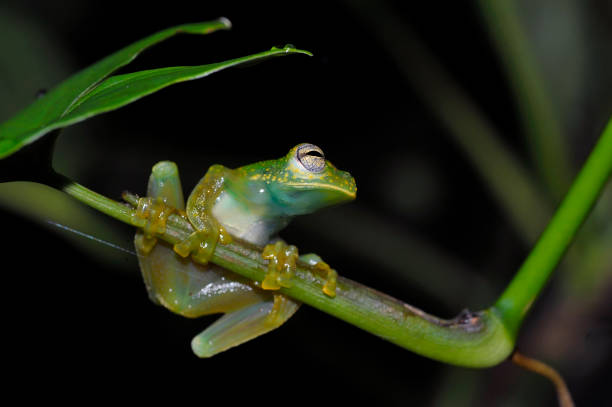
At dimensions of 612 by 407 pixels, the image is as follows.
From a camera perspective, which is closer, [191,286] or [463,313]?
[463,313]

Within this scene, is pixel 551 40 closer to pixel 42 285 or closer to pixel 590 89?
pixel 590 89

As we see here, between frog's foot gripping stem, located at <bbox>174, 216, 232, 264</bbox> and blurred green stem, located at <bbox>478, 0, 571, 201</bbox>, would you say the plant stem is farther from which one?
blurred green stem, located at <bbox>478, 0, 571, 201</bbox>

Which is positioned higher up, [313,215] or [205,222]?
[205,222]

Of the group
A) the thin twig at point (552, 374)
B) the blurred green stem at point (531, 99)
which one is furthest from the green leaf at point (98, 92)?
the blurred green stem at point (531, 99)

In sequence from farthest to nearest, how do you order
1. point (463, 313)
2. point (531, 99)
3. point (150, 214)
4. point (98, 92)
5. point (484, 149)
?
point (484, 149), point (531, 99), point (463, 313), point (150, 214), point (98, 92)

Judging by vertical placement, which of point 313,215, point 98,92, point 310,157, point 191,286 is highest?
point 98,92

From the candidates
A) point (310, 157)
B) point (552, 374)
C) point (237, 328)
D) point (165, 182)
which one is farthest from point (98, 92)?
point (552, 374)

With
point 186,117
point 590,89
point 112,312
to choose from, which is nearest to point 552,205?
point 590,89

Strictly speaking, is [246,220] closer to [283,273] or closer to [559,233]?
[283,273]

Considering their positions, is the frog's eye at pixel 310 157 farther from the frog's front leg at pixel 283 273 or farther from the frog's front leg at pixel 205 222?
the frog's front leg at pixel 283 273
